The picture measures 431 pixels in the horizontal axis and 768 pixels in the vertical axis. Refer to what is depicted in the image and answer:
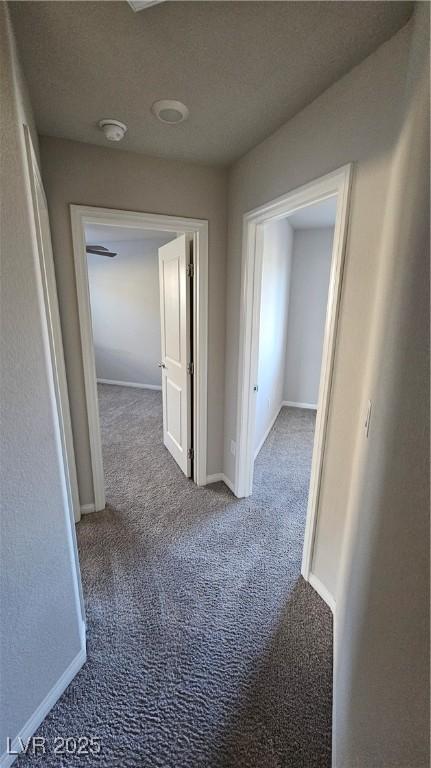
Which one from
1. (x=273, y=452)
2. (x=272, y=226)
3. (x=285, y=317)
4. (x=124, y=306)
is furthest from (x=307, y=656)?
(x=124, y=306)

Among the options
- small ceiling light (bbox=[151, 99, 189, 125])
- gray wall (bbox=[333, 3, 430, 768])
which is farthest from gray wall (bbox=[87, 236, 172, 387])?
gray wall (bbox=[333, 3, 430, 768])

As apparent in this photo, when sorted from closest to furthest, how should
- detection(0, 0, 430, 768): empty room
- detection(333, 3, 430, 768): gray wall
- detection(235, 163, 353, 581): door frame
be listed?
detection(333, 3, 430, 768): gray wall, detection(0, 0, 430, 768): empty room, detection(235, 163, 353, 581): door frame

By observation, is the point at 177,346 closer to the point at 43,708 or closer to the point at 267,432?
the point at 267,432

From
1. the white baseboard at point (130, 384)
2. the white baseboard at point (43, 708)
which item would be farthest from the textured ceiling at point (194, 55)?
the white baseboard at point (130, 384)

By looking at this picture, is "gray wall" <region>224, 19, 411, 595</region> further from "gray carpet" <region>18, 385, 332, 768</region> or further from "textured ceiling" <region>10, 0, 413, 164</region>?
"gray carpet" <region>18, 385, 332, 768</region>

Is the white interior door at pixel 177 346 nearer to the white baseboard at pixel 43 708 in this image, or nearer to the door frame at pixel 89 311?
the door frame at pixel 89 311

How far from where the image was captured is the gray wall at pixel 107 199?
5.95ft

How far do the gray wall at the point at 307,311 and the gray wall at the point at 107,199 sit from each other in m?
2.42

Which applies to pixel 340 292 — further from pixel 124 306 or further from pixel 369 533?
pixel 124 306

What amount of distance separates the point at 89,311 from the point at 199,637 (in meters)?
1.90

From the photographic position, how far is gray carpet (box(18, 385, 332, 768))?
1.12 metres

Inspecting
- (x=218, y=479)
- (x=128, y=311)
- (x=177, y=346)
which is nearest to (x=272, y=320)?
(x=177, y=346)

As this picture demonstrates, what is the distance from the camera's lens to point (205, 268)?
2.24m

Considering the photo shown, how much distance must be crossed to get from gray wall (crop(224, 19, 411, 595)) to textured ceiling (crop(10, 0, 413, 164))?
8cm
